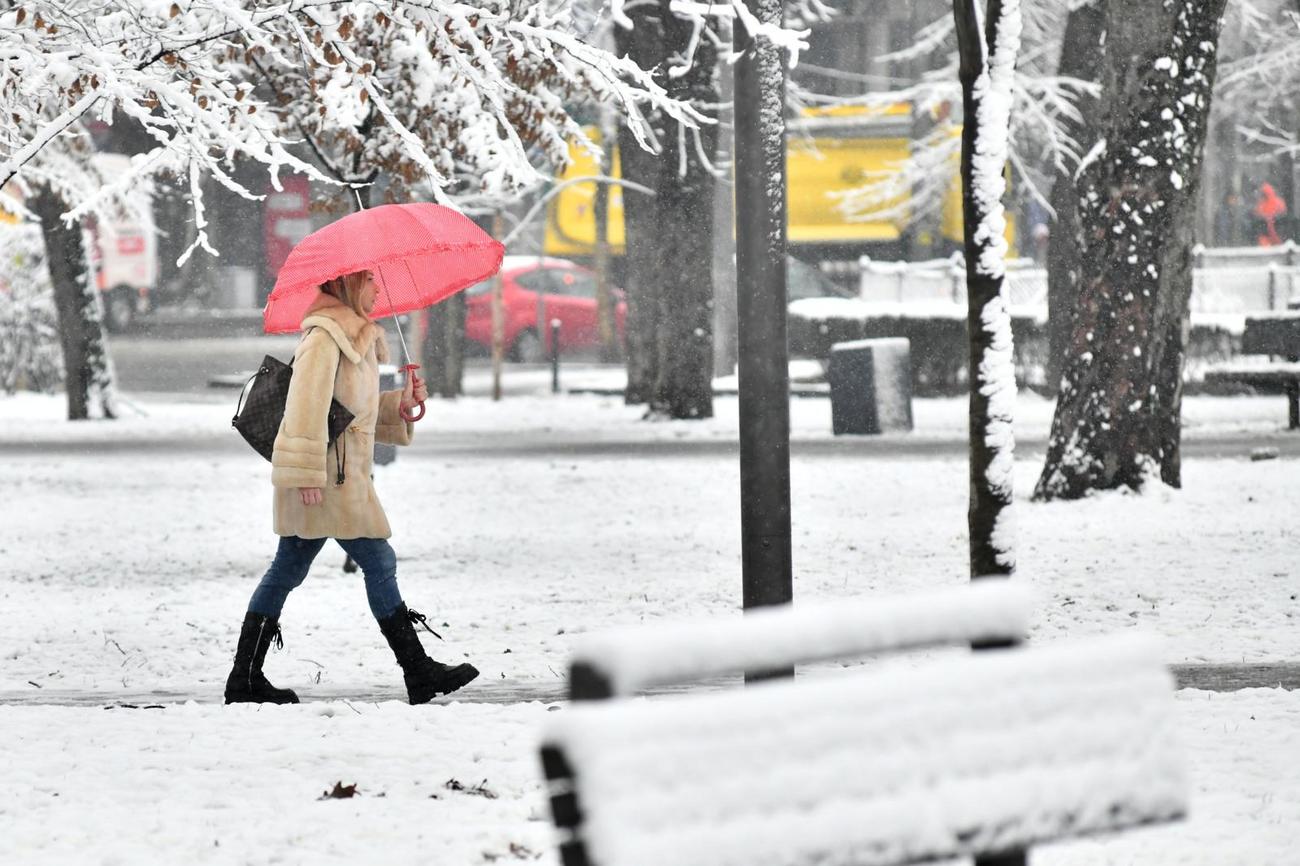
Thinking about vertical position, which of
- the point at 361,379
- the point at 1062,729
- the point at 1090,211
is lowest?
the point at 1062,729

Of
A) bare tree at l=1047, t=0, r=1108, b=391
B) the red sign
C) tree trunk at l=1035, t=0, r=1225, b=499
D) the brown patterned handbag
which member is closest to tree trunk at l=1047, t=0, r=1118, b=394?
bare tree at l=1047, t=0, r=1108, b=391

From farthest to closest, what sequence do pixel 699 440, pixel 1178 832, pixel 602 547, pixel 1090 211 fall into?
pixel 699 440 < pixel 1090 211 < pixel 602 547 < pixel 1178 832

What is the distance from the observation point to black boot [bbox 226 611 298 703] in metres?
6.90

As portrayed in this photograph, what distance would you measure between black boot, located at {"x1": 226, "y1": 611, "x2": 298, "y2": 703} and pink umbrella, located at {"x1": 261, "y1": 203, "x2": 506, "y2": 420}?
0.96 m

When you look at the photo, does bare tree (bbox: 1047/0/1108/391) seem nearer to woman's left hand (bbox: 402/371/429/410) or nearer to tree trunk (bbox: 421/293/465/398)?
tree trunk (bbox: 421/293/465/398)

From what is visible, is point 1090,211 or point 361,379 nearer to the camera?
point 361,379

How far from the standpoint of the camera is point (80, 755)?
6082mm

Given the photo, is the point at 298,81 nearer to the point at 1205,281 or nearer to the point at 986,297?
the point at 986,297

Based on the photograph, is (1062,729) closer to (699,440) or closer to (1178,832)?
(1178,832)

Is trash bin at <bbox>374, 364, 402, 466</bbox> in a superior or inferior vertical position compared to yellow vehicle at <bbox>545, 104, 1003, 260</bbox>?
inferior

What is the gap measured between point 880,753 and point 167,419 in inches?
746

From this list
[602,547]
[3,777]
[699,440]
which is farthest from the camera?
[699,440]

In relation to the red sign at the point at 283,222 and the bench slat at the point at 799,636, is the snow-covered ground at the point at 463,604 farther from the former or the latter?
the red sign at the point at 283,222

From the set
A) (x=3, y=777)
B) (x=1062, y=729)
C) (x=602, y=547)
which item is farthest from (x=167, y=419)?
(x=1062, y=729)
